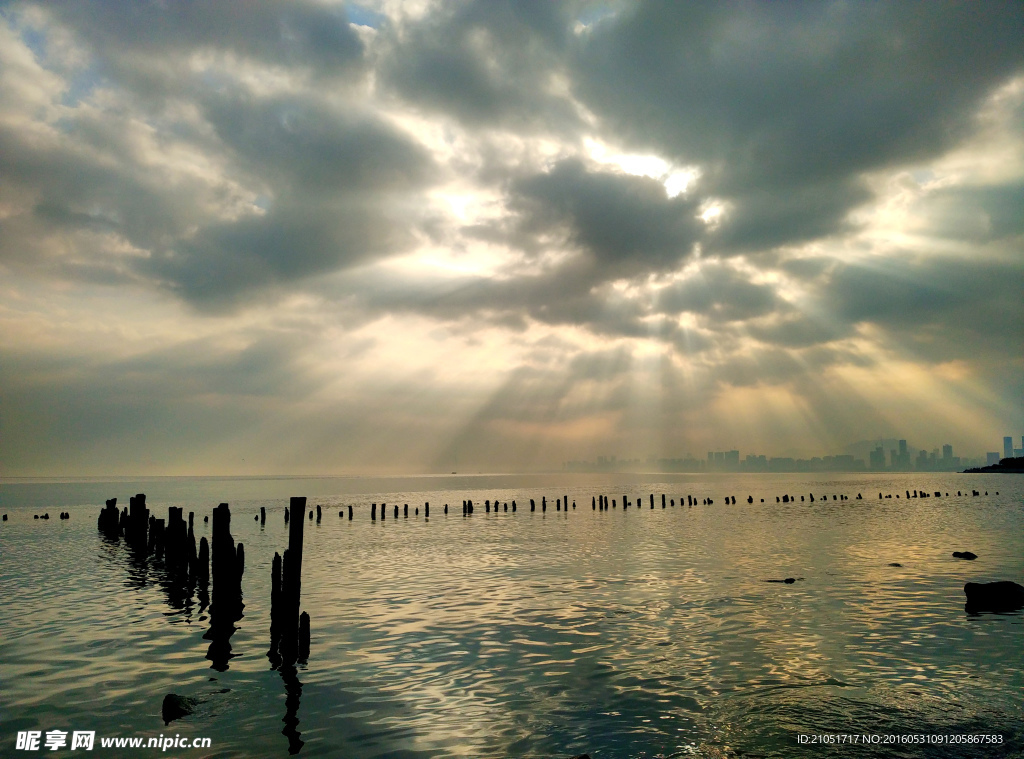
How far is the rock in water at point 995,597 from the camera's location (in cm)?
1994

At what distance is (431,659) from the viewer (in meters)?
15.8

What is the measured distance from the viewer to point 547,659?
15711mm

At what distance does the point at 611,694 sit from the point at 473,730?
3.21m

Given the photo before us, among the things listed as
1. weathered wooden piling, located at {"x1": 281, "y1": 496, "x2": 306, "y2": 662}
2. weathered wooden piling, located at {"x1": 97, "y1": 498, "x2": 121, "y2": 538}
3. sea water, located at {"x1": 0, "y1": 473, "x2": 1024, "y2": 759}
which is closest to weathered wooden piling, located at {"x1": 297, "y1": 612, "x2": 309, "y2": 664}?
weathered wooden piling, located at {"x1": 281, "y1": 496, "x2": 306, "y2": 662}

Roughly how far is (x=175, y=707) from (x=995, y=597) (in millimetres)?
23104

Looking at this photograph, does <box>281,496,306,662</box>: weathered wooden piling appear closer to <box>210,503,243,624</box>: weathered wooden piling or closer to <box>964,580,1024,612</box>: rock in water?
<box>210,503,243,624</box>: weathered wooden piling

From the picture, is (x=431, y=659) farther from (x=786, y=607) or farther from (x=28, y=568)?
(x=28, y=568)

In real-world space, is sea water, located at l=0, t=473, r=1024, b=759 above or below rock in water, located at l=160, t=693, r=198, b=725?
below

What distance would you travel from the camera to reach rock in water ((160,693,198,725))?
12.4 m

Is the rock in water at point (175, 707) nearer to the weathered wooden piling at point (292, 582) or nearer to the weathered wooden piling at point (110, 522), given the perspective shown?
the weathered wooden piling at point (292, 582)

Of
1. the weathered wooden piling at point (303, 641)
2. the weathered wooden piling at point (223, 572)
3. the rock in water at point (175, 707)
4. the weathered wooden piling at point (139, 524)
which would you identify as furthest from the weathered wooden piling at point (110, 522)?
the rock in water at point (175, 707)

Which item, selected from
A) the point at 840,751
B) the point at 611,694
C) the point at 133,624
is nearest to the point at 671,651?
the point at 611,694

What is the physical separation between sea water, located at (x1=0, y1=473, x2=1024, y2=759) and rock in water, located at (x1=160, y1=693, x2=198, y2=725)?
0.52ft

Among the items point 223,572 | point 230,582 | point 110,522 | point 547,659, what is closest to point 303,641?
point 230,582
